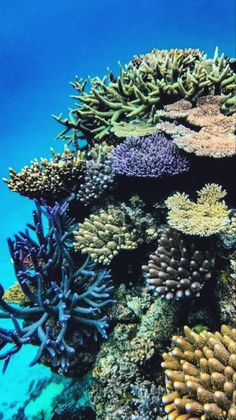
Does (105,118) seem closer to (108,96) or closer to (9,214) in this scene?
(108,96)

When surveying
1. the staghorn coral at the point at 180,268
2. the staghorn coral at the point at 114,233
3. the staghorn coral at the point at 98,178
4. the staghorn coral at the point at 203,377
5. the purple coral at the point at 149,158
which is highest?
the staghorn coral at the point at 98,178

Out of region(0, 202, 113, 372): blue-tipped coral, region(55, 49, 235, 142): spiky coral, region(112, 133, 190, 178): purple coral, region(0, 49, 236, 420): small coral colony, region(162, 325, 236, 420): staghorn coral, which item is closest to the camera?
region(162, 325, 236, 420): staghorn coral

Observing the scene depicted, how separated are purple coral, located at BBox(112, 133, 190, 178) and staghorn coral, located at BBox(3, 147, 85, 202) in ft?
2.07

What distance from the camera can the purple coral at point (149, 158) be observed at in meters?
3.76

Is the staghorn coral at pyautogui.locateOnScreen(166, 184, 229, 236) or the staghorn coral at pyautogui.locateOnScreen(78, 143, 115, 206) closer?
the staghorn coral at pyautogui.locateOnScreen(166, 184, 229, 236)

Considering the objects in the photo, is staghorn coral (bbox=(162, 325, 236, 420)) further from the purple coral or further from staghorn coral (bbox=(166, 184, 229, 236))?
the purple coral

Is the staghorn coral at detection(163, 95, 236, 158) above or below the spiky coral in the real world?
below

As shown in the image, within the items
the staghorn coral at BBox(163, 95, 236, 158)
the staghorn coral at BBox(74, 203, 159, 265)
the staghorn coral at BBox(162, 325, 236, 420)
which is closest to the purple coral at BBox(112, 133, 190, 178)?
the staghorn coral at BBox(163, 95, 236, 158)

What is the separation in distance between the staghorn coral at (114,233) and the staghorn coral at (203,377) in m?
1.25

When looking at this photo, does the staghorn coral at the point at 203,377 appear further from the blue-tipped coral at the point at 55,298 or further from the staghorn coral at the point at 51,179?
the staghorn coral at the point at 51,179

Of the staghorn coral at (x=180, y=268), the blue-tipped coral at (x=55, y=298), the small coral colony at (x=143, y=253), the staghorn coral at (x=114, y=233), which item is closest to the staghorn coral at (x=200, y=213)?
the small coral colony at (x=143, y=253)

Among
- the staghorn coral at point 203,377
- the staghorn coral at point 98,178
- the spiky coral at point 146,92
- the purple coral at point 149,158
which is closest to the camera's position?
the staghorn coral at point 203,377

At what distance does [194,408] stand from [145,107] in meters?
3.38

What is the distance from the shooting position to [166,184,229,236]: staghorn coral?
320 centimetres
